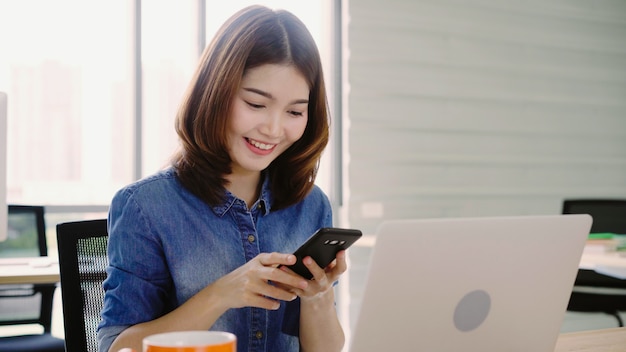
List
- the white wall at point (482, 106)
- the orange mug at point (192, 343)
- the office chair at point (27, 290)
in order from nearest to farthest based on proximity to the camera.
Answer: the orange mug at point (192, 343) → the office chair at point (27, 290) → the white wall at point (482, 106)

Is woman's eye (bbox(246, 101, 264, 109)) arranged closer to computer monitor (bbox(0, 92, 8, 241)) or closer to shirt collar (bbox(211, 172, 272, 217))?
shirt collar (bbox(211, 172, 272, 217))

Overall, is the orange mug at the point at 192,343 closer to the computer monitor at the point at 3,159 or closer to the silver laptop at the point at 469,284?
the silver laptop at the point at 469,284

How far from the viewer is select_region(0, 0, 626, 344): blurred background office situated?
135 inches

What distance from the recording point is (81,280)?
50.7 inches

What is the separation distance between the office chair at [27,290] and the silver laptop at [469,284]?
1.93 metres

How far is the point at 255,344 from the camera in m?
1.23

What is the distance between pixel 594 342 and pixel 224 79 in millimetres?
814

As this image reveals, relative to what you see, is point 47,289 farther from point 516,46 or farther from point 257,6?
point 516,46

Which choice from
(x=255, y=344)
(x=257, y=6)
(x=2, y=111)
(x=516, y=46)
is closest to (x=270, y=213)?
(x=255, y=344)

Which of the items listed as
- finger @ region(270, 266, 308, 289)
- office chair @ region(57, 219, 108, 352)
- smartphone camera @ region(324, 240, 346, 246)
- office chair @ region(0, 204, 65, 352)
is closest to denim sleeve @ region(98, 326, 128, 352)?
office chair @ region(57, 219, 108, 352)

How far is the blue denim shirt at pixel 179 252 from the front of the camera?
1117 mm

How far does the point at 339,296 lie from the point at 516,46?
6.10 ft

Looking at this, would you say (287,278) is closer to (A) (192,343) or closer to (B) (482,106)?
(A) (192,343)

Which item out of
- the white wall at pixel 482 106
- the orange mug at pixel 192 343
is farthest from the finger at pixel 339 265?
the white wall at pixel 482 106
